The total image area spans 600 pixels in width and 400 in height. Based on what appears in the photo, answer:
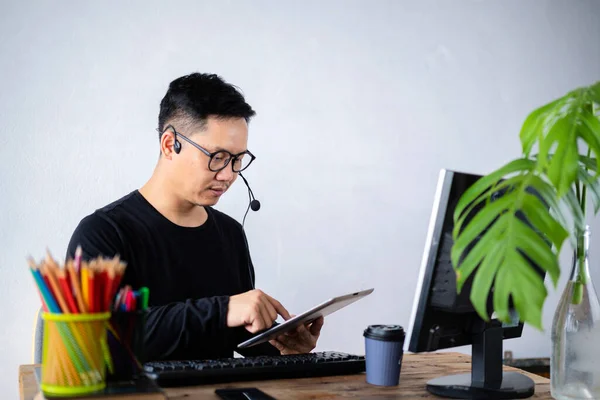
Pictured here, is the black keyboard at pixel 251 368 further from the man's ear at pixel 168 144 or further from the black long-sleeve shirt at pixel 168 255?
the man's ear at pixel 168 144

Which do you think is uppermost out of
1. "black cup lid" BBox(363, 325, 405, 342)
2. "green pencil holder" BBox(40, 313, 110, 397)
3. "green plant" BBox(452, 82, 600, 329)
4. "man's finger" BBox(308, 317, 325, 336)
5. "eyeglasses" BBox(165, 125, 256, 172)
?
"eyeglasses" BBox(165, 125, 256, 172)

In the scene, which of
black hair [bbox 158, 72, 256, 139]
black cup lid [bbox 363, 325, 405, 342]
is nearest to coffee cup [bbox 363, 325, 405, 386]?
black cup lid [bbox 363, 325, 405, 342]

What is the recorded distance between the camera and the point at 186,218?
1.98 m

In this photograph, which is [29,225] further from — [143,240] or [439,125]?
[439,125]

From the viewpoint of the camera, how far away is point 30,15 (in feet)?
8.18

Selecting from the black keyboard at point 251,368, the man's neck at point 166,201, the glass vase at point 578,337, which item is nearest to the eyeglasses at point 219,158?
the man's neck at point 166,201

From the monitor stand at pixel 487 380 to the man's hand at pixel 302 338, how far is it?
385 millimetres

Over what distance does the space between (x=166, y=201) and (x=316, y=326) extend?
0.61 m

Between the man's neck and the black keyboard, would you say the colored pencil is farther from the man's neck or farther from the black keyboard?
the man's neck

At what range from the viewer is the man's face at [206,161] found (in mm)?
1867

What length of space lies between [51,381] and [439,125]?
257 cm

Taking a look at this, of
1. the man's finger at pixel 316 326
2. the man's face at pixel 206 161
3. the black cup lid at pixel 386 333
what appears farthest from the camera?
the man's face at pixel 206 161

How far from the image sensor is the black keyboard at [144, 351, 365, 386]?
1211mm

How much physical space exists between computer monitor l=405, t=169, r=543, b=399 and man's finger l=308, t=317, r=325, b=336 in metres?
0.37
